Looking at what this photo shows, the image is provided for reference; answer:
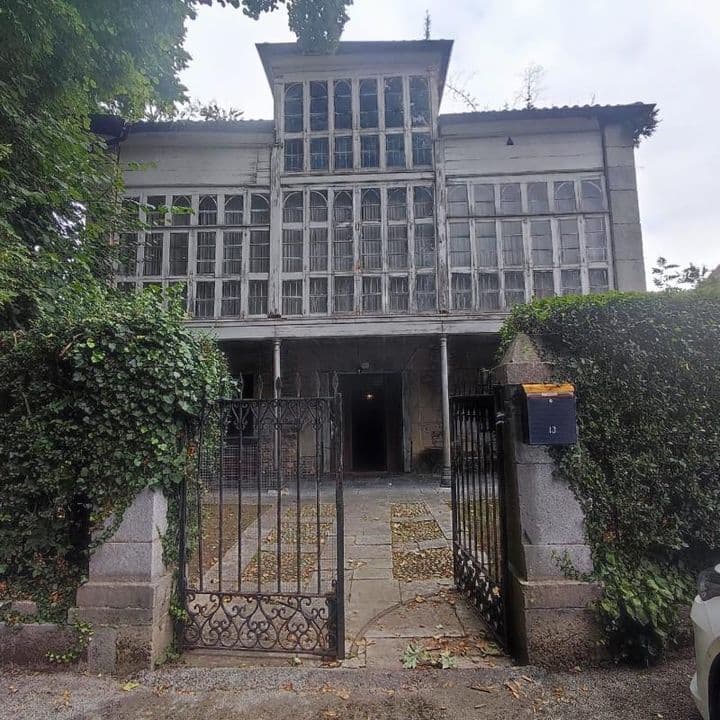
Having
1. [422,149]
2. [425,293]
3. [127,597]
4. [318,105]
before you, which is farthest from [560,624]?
[318,105]

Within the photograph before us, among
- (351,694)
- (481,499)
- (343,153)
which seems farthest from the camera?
(343,153)

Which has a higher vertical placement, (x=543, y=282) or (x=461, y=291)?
(x=543, y=282)

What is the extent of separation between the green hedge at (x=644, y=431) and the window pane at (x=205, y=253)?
9024 millimetres

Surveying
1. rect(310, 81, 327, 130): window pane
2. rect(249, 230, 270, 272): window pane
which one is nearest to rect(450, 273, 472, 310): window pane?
rect(249, 230, 270, 272): window pane

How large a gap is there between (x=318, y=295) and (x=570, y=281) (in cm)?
567

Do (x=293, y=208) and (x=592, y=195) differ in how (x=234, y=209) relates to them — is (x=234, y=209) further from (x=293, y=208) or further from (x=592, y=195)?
(x=592, y=195)

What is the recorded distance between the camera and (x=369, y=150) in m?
11.1

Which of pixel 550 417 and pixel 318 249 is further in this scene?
pixel 318 249

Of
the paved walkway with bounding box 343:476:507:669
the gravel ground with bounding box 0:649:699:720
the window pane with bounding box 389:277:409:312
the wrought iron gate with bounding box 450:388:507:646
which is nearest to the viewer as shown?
the gravel ground with bounding box 0:649:699:720

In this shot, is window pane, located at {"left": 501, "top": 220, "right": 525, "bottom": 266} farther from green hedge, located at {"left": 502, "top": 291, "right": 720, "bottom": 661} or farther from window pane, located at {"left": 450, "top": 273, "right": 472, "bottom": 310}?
green hedge, located at {"left": 502, "top": 291, "right": 720, "bottom": 661}

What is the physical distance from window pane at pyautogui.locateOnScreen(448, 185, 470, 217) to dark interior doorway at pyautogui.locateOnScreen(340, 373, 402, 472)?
13.7 feet

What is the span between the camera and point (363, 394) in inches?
502

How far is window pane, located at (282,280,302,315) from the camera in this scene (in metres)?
10.8

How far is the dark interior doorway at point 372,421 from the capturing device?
12.4 m
